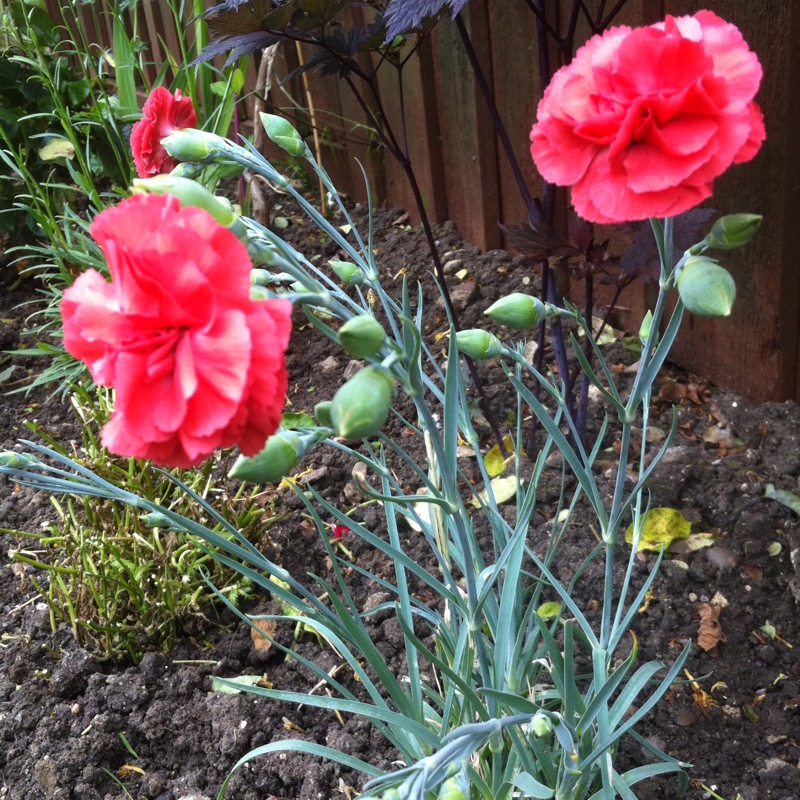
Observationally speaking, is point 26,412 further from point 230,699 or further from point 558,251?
point 558,251

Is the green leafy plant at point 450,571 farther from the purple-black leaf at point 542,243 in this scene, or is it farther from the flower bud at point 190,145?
the purple-black leaf at point 542,243

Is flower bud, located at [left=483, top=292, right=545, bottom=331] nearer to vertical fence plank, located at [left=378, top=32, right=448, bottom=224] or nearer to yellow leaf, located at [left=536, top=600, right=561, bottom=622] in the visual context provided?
yellow leaf, located at [left=536, top=600, right=561, bottom=622]

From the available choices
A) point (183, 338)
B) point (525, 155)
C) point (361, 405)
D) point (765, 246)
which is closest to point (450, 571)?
point (361, 405)

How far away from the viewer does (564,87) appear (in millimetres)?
644

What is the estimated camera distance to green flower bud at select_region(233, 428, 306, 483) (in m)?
0.65

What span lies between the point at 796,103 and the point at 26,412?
2168 mm

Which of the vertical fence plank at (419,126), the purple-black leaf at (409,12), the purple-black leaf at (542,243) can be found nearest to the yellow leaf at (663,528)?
the purple-black leaf at (542,243)

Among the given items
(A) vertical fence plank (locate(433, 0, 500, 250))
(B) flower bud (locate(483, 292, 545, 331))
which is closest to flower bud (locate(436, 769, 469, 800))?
(B) flower bud (locate(483, 292, 545, 331))

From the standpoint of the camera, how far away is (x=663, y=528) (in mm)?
1496

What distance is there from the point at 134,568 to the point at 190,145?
94 cm

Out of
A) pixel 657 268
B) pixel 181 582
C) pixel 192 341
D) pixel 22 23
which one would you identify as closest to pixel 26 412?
pixel 181 582

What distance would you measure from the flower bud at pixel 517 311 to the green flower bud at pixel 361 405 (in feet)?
0.76

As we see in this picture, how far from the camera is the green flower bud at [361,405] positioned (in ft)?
1.89

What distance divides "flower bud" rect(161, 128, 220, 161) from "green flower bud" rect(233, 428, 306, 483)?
0.37m
